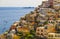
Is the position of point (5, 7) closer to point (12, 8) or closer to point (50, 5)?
point (12, 8)

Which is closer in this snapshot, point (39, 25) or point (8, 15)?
point (39, 25)

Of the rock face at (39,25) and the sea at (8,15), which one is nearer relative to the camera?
the rock face at (39,25)

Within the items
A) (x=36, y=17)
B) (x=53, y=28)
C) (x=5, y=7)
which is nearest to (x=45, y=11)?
(x=36, y=17)

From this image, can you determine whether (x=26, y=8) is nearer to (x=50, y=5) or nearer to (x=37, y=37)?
(x=50, y=5)

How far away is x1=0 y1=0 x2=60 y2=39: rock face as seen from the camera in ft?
9.82

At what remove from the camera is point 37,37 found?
9.87 ft

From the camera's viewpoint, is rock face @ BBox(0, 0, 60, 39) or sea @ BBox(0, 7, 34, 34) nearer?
rock face @ BBox(0, 0, 60, 39)

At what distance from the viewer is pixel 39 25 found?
322cm

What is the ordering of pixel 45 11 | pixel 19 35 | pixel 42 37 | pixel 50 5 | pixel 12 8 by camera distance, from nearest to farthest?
pixel 42 37 → pixel 19 35 → pixel 45 11 → pixel 50 5 → pixel 12 8

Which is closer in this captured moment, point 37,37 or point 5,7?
point 37,37

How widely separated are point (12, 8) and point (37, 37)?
1518mm

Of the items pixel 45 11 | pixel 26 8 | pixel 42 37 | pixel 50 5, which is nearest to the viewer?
pixel 42 37

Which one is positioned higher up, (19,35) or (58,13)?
(58,13)

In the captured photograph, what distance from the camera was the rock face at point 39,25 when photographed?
299cm
